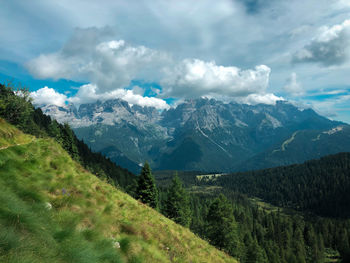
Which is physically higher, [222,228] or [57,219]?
[57,219]

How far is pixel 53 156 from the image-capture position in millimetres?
14227

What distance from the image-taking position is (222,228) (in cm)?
4291

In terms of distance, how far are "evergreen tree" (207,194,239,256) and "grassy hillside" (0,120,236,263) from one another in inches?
1199

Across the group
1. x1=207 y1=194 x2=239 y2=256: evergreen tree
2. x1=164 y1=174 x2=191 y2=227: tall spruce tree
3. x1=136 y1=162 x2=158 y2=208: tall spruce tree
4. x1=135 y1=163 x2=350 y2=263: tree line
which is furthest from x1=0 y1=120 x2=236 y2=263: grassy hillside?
x1=164 y1=174 x2=191 y2=227: tall spruce tree

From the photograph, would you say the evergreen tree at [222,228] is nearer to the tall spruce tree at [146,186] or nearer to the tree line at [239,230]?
the tree line at [239,230]

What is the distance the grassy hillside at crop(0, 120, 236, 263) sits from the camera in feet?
17.5

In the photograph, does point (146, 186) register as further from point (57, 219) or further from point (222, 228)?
point (57, 219)

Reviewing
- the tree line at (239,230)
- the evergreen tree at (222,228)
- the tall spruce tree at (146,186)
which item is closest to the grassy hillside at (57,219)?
the tree line at (239,230)

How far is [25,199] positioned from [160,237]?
27.6 ft

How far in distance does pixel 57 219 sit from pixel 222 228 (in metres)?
41.6

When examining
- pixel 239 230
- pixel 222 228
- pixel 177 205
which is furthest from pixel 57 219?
pixel 239 230

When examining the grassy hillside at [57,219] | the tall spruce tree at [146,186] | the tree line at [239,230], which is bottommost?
the tree line at [239,230]

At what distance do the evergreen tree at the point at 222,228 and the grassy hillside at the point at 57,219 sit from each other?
3044cm

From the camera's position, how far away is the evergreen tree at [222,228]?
139 feet
